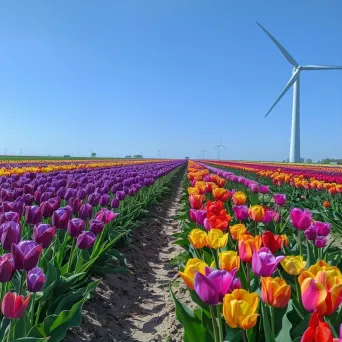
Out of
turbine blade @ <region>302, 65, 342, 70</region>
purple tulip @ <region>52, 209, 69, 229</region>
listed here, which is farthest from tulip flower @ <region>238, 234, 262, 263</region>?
turbine blade @ <region>302, 65, 342, 70</region>

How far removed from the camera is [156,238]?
7.50m

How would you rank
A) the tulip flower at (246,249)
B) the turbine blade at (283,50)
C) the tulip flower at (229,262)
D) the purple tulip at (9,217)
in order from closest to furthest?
the tulip flower at (229,262) < the tulip flower at (246,249) < the purple tulip at (9,217) < the turbine blade at (283,50)

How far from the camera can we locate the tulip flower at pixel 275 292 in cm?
160

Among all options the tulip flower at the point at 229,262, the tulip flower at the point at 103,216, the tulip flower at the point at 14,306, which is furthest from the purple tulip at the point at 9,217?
the tulip flower at the point at 229,262

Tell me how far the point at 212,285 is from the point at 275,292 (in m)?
0.27

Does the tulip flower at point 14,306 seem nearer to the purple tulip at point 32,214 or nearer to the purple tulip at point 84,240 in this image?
the purple tulip at point 84,240

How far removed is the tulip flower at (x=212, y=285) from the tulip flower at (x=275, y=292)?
0.15m

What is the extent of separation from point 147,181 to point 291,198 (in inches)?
150

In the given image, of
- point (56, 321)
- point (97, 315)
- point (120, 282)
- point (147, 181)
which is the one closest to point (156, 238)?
point (147, 181)

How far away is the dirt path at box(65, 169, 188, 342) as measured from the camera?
3330 mm

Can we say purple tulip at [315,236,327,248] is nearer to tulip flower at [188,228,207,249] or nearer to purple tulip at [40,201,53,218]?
tulip flower at [188,228,207,249]

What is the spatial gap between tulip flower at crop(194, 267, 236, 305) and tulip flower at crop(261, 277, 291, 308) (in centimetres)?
15

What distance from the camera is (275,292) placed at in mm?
1610

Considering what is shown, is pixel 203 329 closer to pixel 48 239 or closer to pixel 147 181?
pixel 48 239
